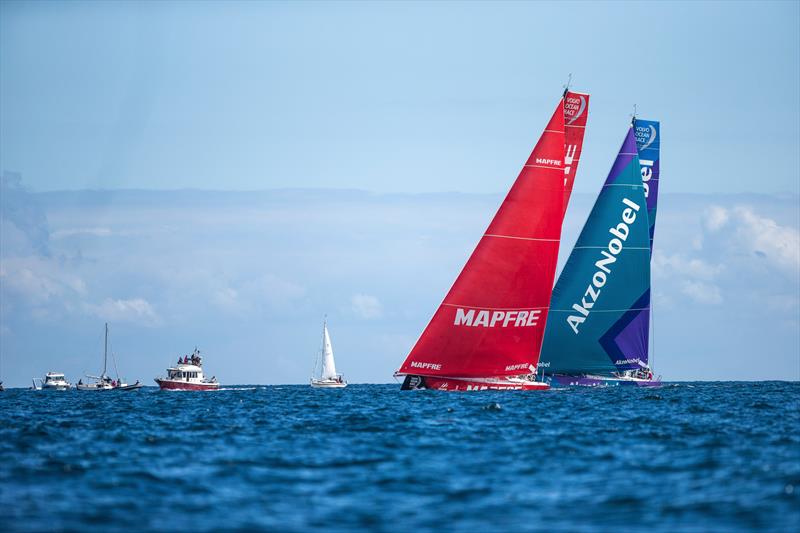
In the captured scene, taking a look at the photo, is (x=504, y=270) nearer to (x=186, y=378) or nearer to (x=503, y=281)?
(x=503, y=281)

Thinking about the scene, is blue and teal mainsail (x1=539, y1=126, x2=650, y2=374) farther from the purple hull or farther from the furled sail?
the furled sail

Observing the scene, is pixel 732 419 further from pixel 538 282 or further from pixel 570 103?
pixel 570 103

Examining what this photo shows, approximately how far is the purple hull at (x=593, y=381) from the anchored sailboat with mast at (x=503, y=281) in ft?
60.4

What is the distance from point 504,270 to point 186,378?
72.5 m

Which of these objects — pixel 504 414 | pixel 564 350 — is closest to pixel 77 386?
pixel 564 350

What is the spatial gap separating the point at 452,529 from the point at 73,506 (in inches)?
301

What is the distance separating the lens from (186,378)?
404 feet

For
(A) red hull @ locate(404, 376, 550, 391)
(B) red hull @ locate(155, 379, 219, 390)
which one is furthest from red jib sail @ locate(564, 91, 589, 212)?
(B) red hull @ locate(155, 379, 219, 390)

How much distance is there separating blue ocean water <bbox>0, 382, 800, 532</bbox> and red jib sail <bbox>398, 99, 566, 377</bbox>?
45.8ft

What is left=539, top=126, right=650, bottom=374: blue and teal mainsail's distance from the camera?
246 feet

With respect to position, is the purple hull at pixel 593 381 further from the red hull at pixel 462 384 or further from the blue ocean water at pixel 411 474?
the blue ocean water at pixel 411 474

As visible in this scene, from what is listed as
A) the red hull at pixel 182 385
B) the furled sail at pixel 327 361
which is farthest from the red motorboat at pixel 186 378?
the furled sail at pixel 327 361

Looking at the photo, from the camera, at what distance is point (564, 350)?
2980 inches

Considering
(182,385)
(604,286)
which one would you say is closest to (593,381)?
(604,286)
